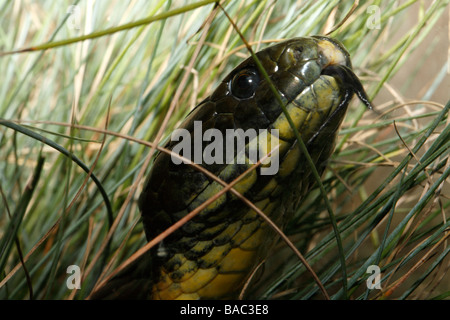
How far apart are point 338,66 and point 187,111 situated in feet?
1.68

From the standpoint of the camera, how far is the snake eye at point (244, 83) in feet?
2.36

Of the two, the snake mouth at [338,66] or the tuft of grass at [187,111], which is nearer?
the snake mouth at [338,66]

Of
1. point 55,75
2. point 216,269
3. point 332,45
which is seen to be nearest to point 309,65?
point 332,45

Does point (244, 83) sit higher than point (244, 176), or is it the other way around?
point (244, 83)

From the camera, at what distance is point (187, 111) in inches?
44.4

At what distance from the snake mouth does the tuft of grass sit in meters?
0.23

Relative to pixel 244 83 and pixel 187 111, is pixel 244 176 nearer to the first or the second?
pixel 244 83

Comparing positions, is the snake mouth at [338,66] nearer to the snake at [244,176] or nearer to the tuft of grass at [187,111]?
the snake at [244,176]

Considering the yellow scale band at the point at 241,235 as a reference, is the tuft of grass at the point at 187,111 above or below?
above

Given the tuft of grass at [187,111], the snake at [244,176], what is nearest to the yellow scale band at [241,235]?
the snake at [244,176]


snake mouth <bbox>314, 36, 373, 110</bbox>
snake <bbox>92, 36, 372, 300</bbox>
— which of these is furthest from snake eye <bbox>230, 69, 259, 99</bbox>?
snake mouth <bbox>314, 36, 373, 110</bbox>

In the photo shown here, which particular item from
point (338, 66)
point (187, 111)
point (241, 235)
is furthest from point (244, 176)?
point (187, 111)

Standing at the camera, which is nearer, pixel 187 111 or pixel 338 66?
pixel 338 66

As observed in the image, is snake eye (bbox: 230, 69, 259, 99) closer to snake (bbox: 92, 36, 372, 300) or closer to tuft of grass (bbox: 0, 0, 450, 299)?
snake (bbox: 92, 36, 372, 300)
